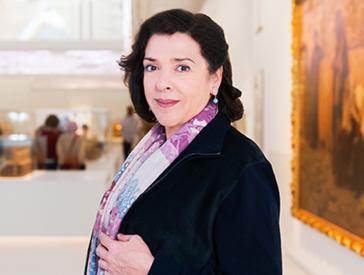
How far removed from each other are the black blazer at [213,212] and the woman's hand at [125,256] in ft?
0.08

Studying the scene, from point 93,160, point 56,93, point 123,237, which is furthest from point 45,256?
point 56,93

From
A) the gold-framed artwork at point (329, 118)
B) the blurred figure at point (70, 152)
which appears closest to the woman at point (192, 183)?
the gold-framed artwork at point (329, 118)

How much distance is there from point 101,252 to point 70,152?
337 inches

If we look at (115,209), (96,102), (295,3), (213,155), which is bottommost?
(96,102)

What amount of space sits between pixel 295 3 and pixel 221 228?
4.38m

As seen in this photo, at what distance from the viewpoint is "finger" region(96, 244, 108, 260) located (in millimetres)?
1987

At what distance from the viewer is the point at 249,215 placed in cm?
175

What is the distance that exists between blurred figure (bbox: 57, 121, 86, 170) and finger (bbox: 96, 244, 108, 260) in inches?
329

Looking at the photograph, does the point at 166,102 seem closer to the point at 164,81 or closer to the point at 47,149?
the point at 164,81

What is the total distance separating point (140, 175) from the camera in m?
2.03

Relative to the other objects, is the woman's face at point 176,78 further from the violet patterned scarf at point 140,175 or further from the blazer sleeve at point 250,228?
the blazer sleeve at point 250,228

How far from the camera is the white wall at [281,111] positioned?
5009 mm

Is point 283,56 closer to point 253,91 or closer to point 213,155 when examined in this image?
point 253,91

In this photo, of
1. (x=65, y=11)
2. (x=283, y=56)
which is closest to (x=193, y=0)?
(x=65, y=11)
